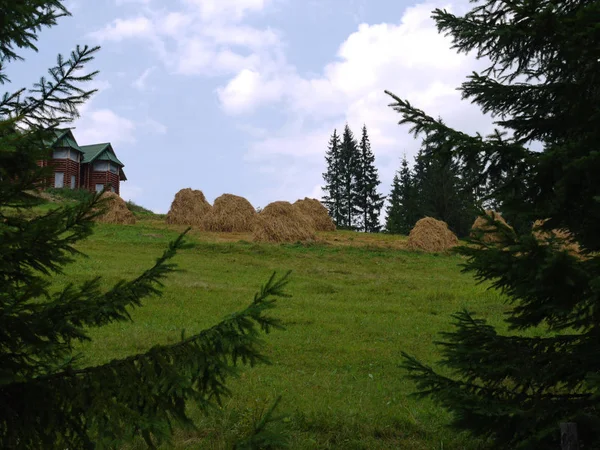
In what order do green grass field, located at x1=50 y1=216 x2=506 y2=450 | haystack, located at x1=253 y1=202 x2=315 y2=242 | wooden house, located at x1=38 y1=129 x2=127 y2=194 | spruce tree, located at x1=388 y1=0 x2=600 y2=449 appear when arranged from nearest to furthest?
1. spruce tree, located at x1=388 y1=0 x2=600 y2=449
2. green grass field, located at x1=50 y1=216 x2=506 y2=450
3. haystack, located at x1=253 y1=202 x2=315 y2=242
4. wooden house, located at x1=38 y1=129 x2=127 y2=194

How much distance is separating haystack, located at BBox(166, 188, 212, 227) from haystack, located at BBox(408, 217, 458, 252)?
12898mm

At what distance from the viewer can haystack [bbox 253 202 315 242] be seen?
87.7 feet

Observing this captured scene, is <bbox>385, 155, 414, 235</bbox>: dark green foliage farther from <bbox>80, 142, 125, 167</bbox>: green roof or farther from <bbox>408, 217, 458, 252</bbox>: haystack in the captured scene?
<bbox>80, 142, 125, 167</bbox>: green roof

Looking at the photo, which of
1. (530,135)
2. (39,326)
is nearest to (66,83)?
(39,326)

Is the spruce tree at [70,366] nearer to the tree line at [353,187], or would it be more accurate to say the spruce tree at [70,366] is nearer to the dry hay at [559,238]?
the dry hay at [559,238]

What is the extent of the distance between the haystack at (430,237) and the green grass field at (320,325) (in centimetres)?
159

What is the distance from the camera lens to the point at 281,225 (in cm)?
2714

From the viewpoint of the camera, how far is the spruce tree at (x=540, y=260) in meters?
3.62

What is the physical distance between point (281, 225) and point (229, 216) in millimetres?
4686

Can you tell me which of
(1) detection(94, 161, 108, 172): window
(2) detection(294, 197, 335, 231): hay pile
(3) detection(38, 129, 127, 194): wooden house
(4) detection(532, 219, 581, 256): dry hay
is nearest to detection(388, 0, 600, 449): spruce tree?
(4) detection(532, 219, 581, 256): dry hay

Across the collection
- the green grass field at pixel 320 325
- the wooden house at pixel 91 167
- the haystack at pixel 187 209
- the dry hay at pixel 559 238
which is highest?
the wooden house at pixel 91 167

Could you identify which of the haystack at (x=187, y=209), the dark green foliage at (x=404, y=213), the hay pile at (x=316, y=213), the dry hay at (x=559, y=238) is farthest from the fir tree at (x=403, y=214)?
the dry hay at (x=559, y=238)

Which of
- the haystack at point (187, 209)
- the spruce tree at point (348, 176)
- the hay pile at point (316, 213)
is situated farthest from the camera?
the spruce tree at point (348, 176)

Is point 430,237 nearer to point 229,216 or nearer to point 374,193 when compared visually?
point 229,216
